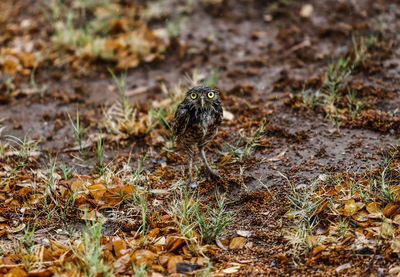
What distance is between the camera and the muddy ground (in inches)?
157

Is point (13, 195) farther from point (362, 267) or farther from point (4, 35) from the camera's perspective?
point (4, 35)

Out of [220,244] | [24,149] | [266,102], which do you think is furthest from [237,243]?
[24,149]

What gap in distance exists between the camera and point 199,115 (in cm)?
421

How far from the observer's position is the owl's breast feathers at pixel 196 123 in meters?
4.21

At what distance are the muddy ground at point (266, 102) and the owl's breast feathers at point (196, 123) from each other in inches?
22.3

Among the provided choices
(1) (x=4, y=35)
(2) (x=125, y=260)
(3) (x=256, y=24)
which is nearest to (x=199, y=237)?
(2) (x=125, y=260)

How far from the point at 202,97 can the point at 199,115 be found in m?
0.20

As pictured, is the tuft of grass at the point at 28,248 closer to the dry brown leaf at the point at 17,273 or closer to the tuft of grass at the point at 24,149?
the dry brown leaf at the point at 17,273

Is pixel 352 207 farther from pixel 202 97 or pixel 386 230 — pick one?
pixel 202 97

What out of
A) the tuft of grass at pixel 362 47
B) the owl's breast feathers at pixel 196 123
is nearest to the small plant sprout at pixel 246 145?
the owl's breast feathers at pixel 196 123

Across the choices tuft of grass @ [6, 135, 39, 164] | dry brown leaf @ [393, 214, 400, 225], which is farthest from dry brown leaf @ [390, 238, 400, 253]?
tuft of grass @ [6, 135, 39, 164]

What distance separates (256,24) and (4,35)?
16.5 ft

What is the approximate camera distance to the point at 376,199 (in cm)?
382

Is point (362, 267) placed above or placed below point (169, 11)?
below
